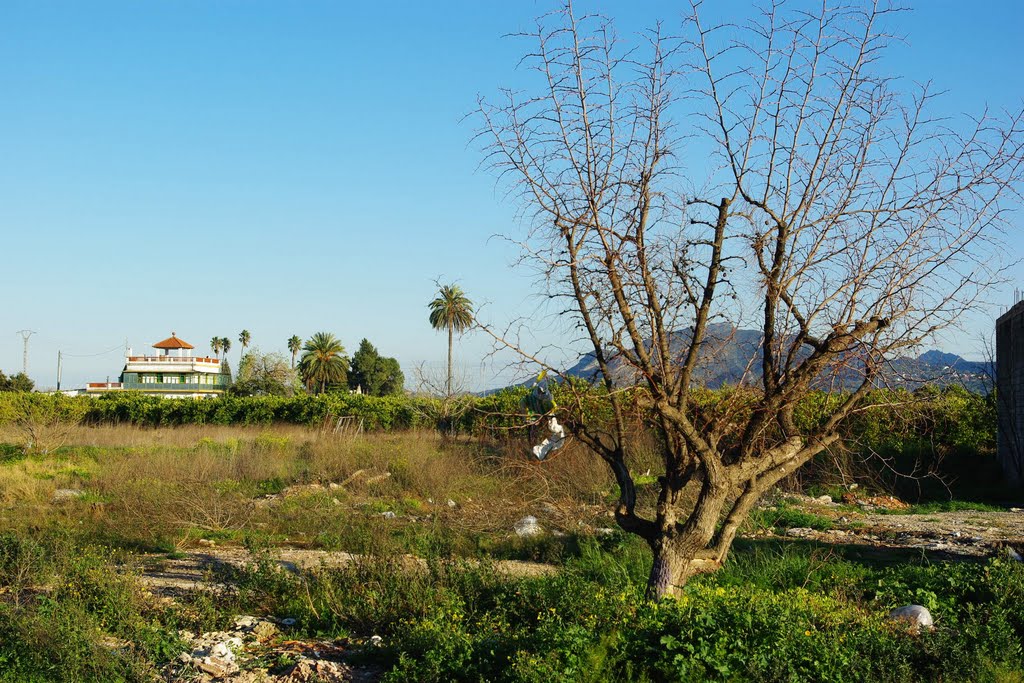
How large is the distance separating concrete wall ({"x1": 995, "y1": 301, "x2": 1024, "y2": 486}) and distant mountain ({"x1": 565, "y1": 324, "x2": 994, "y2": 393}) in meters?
14.1

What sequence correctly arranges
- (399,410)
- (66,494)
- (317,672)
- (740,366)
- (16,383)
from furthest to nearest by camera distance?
(16,383), (399,410), (66,494), (317,672), (740,366)

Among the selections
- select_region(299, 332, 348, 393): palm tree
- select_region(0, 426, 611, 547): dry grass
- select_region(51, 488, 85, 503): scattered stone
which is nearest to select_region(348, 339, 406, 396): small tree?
select_region(299, 332, 348, 393): palm tree

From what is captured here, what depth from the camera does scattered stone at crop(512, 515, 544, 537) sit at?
477 inches

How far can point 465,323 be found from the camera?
212 inches

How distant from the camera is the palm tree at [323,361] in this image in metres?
71.2

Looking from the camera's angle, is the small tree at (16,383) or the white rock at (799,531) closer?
the white rock at (799,531)

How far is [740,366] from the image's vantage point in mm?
5633

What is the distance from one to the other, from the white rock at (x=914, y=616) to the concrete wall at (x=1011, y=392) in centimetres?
1276

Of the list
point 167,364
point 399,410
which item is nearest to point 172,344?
point 167,364

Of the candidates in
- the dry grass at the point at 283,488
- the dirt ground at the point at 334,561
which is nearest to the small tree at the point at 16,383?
the dry grass at the point at 283,488

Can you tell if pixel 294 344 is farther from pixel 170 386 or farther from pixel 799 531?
pixel 799 531

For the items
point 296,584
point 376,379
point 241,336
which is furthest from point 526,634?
point 241,336

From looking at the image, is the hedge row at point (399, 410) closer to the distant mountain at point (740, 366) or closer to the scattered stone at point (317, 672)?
the distant mountain at point (740, 366)

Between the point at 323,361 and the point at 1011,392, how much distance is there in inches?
2311
